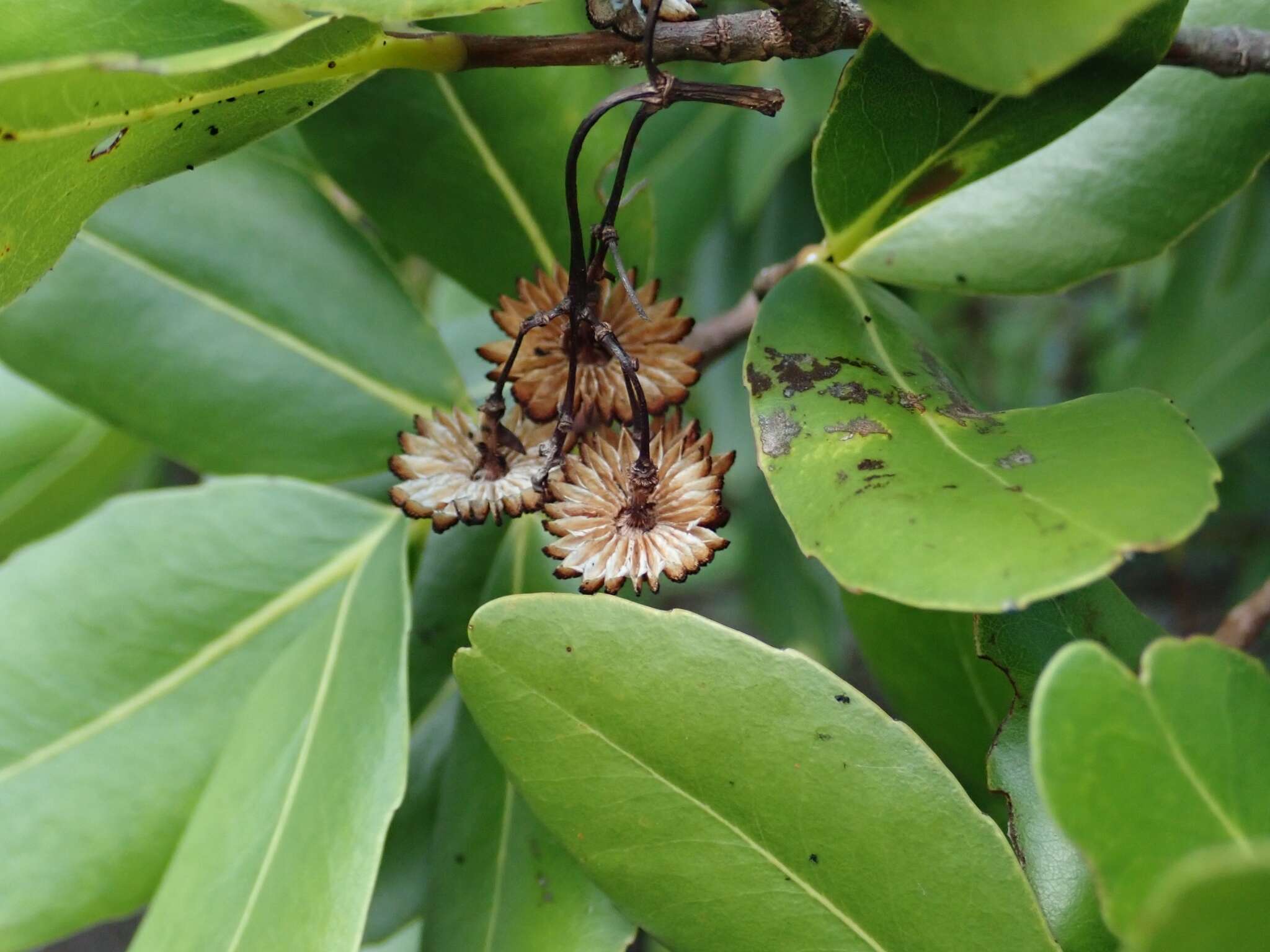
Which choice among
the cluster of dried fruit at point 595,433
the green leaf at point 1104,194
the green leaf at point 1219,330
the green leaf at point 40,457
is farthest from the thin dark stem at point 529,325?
the green leaf at point 1219,330

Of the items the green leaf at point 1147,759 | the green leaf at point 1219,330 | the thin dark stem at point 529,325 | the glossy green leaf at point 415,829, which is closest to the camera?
the green leaf at point 1147,759

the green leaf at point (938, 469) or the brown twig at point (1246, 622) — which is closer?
the green leaf at point (938, 469)

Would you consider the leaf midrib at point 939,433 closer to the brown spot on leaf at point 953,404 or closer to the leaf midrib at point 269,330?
the brown spot on leaf at point 953,404

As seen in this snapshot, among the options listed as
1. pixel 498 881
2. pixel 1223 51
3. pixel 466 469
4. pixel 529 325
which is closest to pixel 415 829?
pixel 498 881

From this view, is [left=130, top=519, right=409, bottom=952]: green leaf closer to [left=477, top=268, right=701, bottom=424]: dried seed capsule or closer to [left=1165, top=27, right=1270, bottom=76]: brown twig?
[left=477, top=268, right=701, bottom=424]: dried seed capsule

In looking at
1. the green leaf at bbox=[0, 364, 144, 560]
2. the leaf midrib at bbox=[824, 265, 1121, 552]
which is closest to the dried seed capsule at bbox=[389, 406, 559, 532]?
the leaf midrib at bbox=[824, 265, 1121, 552]

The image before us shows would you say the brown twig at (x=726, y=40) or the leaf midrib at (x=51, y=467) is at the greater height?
the brown twig at (x=726, y=40)

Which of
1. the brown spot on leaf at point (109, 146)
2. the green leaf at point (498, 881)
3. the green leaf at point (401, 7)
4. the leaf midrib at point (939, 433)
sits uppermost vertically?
the brown spot on leaf at point (109, 146)
